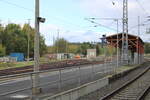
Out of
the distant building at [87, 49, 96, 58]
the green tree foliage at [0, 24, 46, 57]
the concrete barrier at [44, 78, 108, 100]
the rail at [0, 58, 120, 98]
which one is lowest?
the concrete barrier at [44, 78, 108, 100]

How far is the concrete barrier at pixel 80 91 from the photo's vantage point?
13100mm

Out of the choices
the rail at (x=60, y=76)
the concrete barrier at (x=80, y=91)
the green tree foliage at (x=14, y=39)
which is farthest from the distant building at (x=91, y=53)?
the concrete barrier at (x=80, y=91)

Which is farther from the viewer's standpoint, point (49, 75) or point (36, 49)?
point (49, 75)

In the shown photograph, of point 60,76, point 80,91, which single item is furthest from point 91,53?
point 60,76

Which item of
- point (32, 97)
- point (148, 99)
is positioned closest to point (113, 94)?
point (148, 99)

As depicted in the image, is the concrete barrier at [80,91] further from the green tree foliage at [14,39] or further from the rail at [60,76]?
the green tree foliage at [14,39]

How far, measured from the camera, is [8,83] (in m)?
10.8

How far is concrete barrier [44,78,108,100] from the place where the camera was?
13.1m

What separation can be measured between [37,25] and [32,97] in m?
3.79

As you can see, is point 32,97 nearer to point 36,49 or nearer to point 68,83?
point 36,49

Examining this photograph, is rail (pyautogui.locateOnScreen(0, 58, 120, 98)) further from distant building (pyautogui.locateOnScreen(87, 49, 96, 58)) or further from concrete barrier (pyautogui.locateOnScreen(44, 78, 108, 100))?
distant building (pyautogui.locateOnScreen(87, 49, 96, 58))

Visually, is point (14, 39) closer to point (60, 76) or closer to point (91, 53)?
point (91, 53)

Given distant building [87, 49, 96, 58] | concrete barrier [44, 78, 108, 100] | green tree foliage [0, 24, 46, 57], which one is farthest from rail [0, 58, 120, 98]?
green tree foliage [0, 24, 46, 57]

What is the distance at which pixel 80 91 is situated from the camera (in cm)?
1616
